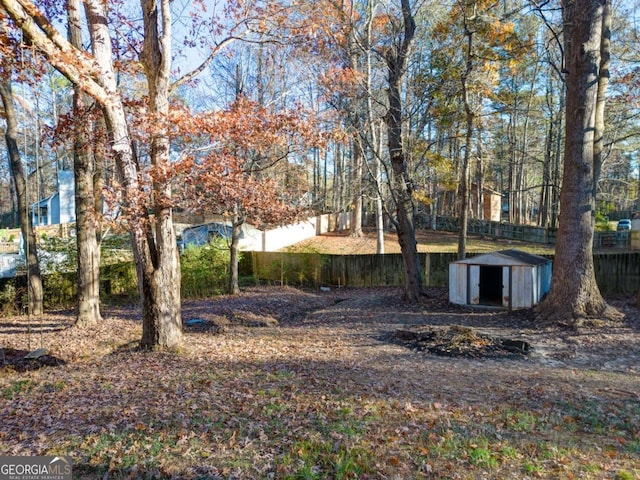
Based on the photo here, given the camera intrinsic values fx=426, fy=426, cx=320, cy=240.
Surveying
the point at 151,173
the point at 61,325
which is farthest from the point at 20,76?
the point at 61,325

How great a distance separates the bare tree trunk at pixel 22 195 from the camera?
1076 cm

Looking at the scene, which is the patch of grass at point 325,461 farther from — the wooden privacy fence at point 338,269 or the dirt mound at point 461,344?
the wooden privacy fence at point 338,269

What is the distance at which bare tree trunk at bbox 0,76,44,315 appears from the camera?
35.3ft

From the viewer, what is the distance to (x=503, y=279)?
34.1 feet

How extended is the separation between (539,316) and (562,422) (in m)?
5.45

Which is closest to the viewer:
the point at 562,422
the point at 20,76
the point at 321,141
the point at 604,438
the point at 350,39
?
the point at 604,438

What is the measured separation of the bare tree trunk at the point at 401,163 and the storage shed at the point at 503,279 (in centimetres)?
111

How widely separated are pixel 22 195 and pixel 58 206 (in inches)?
900

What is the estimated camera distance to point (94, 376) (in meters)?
5.79

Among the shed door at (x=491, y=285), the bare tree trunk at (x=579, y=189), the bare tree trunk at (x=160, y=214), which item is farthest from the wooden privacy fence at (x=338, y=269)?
the bare tree trunk at (x=160, y=214)

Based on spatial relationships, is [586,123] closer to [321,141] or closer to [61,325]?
[321,141]

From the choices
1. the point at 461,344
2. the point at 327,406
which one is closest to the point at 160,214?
the point at 327,406

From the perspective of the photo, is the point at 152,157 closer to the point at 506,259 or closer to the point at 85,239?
the point at 85,239

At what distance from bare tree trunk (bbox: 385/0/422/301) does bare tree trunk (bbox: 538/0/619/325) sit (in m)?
3.58
